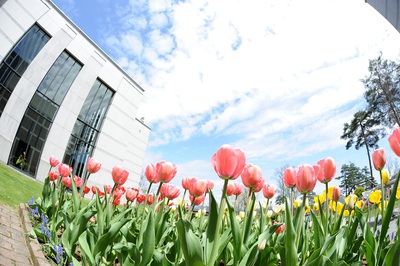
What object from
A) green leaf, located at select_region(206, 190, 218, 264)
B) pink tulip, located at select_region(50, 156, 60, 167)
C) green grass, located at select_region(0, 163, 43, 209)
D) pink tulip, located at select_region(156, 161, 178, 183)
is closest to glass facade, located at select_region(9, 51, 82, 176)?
green grass, located at select_region(0, 163, 43, 209)

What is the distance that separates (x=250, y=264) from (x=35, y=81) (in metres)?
19.4

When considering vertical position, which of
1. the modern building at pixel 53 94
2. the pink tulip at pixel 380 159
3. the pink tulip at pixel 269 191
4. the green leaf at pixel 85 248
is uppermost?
the modern building at pixel 53 94

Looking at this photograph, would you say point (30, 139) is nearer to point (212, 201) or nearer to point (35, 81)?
point (35, 81)

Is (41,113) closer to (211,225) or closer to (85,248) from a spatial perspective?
(85,248)

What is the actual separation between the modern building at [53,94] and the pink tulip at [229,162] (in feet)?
57.9

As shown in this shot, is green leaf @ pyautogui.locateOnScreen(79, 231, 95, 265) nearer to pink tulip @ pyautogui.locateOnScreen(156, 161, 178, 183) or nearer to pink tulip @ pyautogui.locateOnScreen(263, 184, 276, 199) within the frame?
pink tulip @ pyautogui.locateOnScreen(156, 161, 178, 183)

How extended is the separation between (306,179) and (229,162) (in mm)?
506

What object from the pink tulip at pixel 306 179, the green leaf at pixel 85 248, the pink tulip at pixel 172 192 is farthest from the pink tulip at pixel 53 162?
the pink tulip at pixel 306 179

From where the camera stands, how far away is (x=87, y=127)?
2098cm

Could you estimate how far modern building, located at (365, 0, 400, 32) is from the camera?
7.12m

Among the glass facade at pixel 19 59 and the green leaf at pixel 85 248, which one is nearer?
the green leaf at pixel 85 248

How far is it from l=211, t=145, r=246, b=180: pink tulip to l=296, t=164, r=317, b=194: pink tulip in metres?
0.43

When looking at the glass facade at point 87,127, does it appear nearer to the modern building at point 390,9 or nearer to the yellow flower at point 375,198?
the modern building at point 390,9

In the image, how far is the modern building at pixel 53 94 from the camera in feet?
51.6
